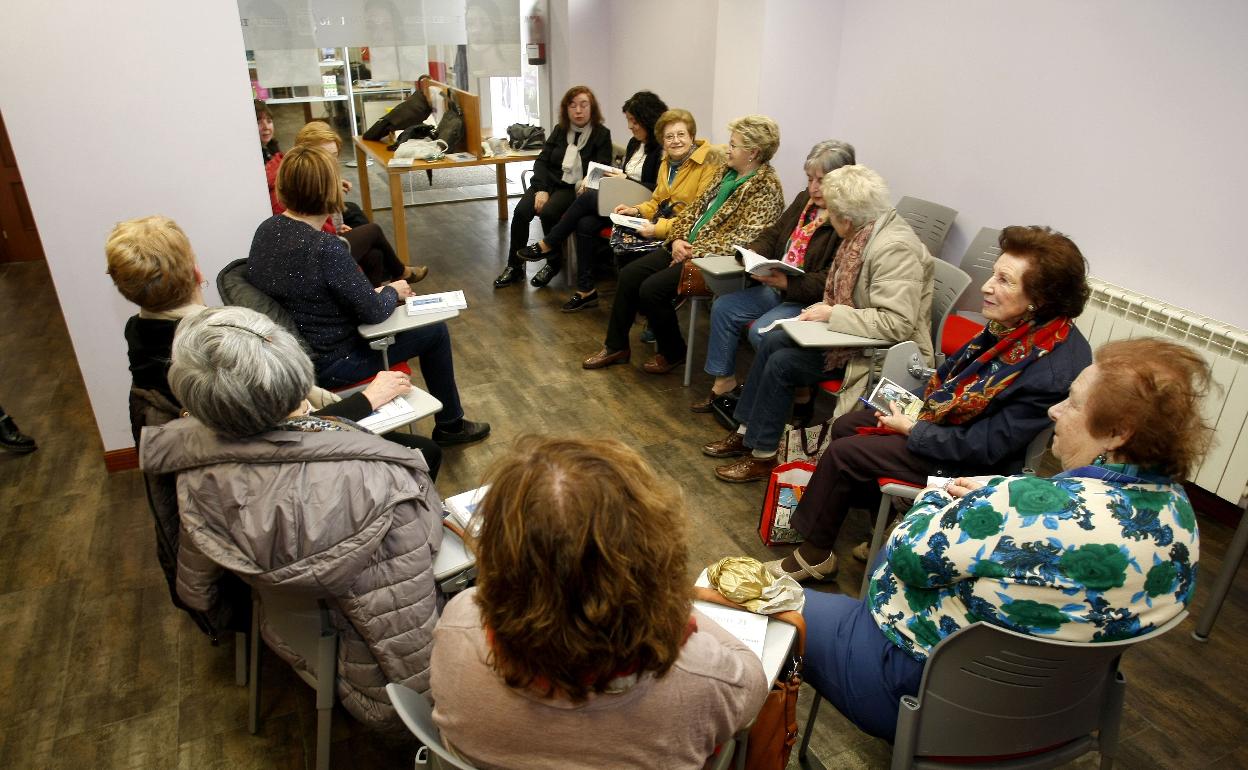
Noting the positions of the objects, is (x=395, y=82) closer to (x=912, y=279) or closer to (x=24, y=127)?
(x=24, y=127)

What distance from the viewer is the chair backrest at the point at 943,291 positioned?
10.8 ft

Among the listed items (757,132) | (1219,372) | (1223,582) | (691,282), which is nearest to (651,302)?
(691,282)

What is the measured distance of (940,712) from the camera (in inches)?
60.6

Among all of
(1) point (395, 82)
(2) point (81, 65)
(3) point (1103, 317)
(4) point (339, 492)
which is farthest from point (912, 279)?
(1) point (395, 82)

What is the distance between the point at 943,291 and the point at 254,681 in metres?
2.87

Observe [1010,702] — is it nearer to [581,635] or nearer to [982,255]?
[581,635]

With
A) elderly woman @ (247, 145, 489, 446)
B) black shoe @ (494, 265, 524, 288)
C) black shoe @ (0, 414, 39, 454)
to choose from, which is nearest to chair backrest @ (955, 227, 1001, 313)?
elderly woman @ (247, 145, 489, 446)

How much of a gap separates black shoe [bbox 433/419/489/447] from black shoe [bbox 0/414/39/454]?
67.6 inches

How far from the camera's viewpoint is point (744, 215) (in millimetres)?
4062

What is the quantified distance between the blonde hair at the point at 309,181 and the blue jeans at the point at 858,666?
6.80ft

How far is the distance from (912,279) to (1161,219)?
1.07 meters

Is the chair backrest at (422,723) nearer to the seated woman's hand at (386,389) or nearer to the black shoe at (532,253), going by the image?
the seated woman's hand at (386,389)

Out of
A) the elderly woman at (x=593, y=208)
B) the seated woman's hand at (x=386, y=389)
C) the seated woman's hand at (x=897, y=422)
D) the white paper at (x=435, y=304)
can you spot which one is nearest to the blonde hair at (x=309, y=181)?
the white paper at (x=435, y=304)

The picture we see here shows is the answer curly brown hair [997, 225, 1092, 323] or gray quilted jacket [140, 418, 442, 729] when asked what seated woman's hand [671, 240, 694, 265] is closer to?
curly brown hair [997, 225, 1092, 323]
